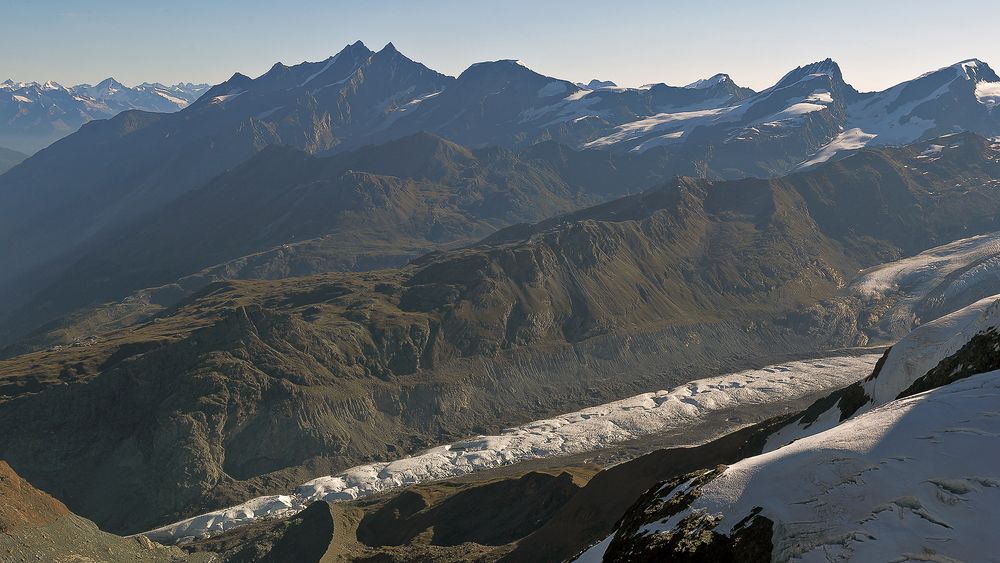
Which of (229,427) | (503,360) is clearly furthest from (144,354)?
(503,360)

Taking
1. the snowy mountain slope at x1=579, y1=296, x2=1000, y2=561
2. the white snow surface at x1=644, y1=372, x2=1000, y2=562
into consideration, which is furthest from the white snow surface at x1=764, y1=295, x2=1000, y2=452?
the white snow surface at x1=644, y1=372, x2=1000, y2=562

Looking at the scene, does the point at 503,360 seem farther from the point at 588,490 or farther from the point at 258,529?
the point at 588,490

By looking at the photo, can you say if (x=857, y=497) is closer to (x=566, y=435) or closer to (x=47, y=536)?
(x=47, y=536)

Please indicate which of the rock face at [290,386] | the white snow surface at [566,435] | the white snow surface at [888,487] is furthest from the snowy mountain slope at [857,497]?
the rock face at [290,386]

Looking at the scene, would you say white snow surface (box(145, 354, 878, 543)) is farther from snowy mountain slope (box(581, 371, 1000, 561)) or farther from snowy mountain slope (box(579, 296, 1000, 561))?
snowy mountain slope (box(581, 371, 1000, 561))

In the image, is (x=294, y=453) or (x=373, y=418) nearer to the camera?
(x=294, y=453)

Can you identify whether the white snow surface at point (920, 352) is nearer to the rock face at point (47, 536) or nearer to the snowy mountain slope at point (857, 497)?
the snowy mountain slope at point (857, 497)

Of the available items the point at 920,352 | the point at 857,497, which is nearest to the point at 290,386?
the point at 920,352
